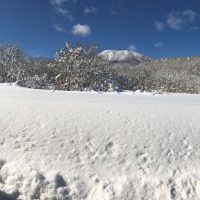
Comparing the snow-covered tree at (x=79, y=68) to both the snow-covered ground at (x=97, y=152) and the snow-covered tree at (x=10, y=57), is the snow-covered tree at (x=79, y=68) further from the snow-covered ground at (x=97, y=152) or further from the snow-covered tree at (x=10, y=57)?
the snow-covered ground at (x=97, y=152)

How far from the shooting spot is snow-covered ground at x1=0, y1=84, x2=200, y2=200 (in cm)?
684

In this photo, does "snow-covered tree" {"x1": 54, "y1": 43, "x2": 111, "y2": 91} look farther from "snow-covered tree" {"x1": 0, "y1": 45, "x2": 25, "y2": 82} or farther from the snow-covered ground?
the snow-covered ground

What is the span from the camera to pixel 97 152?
7730 mm

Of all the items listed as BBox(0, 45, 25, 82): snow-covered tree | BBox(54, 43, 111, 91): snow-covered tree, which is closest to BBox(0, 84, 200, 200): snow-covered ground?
BBox(54, 43, 111, 91): snow-covered tree

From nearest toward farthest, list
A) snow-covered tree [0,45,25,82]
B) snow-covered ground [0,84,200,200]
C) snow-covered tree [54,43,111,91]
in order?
1. snow-covered ground [0,84,200,200]
2. snow-covered tree [54,43,111,91]
3. snow-covered tree [0,45,25,82]

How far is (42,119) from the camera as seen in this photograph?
879cm

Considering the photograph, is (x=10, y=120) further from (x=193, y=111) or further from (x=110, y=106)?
Answer: (x=193, y=111)

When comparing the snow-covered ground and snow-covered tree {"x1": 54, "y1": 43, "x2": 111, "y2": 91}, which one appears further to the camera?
snow-covered tree {"x1": 54, "y1": 43, "x2": 111, "y2": 91}

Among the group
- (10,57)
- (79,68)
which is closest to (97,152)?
(79,68)

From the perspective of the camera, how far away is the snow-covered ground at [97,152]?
22.4 feet

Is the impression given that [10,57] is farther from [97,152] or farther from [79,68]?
[97,152]

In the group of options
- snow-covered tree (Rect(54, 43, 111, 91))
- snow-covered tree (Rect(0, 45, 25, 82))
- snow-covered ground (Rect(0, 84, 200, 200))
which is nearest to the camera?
snow-covered ground (Rect(0, 84, 200, 200))

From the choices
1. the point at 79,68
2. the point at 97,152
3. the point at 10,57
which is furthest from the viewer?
the point at 10,57

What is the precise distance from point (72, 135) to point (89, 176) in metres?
1.36
